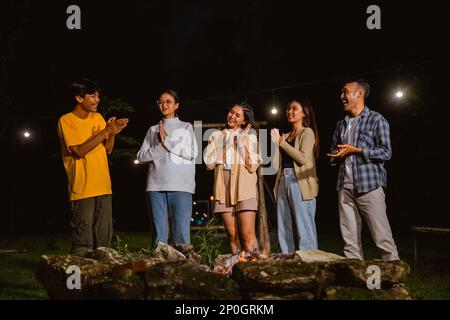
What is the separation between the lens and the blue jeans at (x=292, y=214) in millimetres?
4848

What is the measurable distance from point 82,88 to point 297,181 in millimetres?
2334

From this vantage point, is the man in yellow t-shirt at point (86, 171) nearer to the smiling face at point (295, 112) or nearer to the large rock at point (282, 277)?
the large rock at point (282, 277)

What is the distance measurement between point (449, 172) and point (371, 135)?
37.4ft

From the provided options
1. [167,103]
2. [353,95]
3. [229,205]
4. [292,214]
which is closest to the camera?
[353,95]

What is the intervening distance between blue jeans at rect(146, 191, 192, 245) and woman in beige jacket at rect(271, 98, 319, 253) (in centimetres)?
97

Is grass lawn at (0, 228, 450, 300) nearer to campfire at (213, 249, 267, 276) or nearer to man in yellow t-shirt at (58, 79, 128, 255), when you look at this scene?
man in yellow t-shirt at (58, 79, 128, 255)

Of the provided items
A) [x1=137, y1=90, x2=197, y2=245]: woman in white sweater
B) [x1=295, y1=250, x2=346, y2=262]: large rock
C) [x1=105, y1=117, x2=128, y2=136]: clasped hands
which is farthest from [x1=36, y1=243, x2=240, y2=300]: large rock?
[x1=105, y1=117, x2=128, y2=136]: clasped hands

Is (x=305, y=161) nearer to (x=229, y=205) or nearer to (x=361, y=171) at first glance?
(x=361, y=171)

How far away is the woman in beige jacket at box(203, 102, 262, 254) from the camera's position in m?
5.04

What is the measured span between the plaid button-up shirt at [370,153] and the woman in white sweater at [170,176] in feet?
5.09

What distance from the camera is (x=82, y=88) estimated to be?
468cm

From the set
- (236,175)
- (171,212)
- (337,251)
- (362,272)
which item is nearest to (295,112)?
(236,175)

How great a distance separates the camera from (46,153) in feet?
66.9

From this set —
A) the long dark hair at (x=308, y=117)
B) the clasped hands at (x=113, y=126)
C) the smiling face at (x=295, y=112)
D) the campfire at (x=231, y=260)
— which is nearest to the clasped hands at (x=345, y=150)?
the long dark hair at (x=308, y=117)
